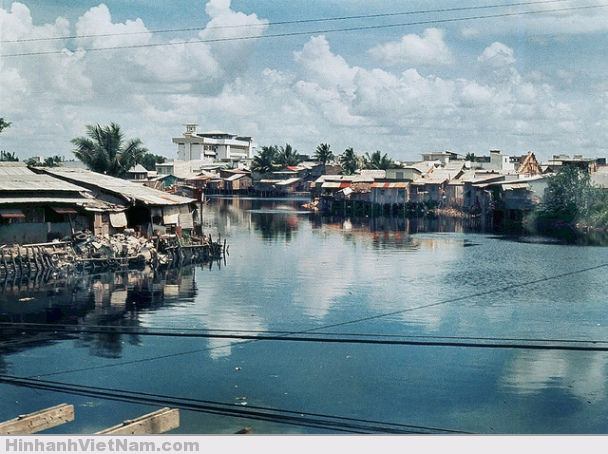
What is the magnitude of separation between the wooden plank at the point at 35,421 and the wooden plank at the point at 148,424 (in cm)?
45

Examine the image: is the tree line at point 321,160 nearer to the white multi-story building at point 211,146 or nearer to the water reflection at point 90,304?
the white multi-story building at point 211,146

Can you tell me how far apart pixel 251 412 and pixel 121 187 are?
2093 cm

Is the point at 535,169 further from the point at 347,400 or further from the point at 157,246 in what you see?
the point at 347,400

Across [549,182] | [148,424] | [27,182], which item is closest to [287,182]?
[549,182]

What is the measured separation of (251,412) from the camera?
1270 centimetres

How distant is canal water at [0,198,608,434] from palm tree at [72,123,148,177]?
9.28 metres

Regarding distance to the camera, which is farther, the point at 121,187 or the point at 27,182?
the point at 121,187

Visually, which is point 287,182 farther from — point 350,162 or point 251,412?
point 251,412

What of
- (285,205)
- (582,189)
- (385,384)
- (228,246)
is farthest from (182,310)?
(285,205)

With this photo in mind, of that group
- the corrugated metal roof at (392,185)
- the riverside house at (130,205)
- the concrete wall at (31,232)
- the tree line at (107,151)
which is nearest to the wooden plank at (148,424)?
the concrete wall at (31,232)

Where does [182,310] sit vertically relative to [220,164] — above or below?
below

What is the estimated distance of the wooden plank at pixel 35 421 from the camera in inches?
298

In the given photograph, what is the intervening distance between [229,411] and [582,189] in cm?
4299

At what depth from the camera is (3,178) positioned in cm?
2812
